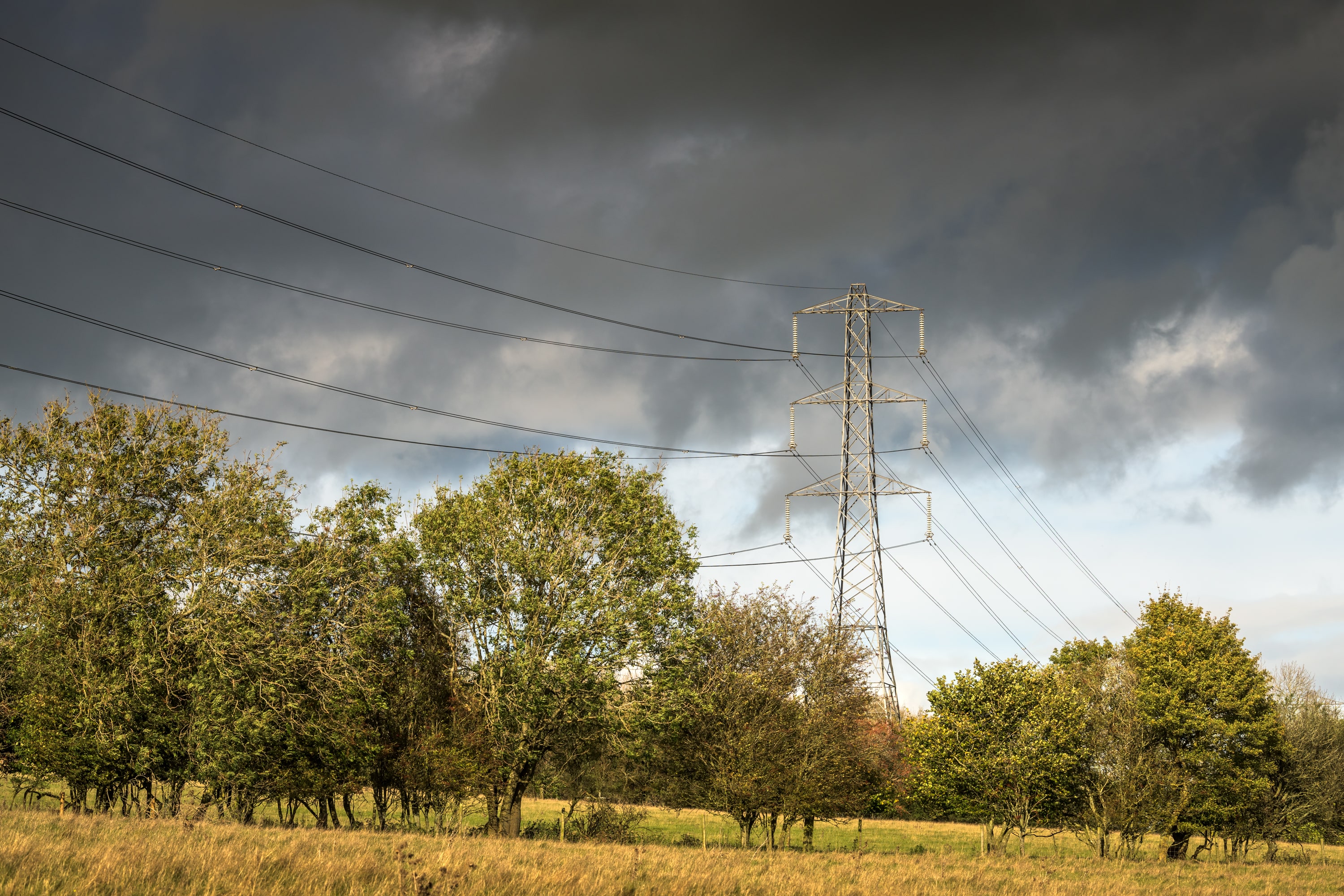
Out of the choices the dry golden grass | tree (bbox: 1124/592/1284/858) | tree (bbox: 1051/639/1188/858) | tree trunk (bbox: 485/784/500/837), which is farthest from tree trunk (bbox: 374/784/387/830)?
tree (bbox: 1124/592/1284/858)

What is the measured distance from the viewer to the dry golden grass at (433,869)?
12648 mm

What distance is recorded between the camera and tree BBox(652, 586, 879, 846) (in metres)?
38.3

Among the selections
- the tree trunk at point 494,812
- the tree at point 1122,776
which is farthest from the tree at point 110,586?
the tree at point 1122,776

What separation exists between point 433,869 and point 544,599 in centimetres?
2015

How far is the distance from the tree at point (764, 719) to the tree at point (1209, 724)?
16376 mm

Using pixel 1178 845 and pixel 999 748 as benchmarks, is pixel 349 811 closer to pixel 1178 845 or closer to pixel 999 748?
pixel 999 748

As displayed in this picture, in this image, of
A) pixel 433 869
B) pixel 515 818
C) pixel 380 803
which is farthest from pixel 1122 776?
pixel 433 869

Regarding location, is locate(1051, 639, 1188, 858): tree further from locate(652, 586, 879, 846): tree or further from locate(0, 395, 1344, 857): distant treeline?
locate(652, 586, 879, 846): tree

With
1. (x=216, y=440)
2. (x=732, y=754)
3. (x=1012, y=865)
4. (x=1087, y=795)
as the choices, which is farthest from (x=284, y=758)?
(x=1087, y=795)

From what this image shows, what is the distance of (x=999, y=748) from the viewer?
4300 cm

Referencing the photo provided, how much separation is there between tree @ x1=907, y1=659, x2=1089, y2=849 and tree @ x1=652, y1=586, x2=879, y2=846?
3280 millimetres

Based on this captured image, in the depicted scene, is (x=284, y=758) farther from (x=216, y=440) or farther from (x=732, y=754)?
(x=732, y=754)

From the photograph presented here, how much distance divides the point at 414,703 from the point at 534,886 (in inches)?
970

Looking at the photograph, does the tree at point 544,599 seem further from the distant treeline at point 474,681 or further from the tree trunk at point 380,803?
the tree trunk at point 380,803
